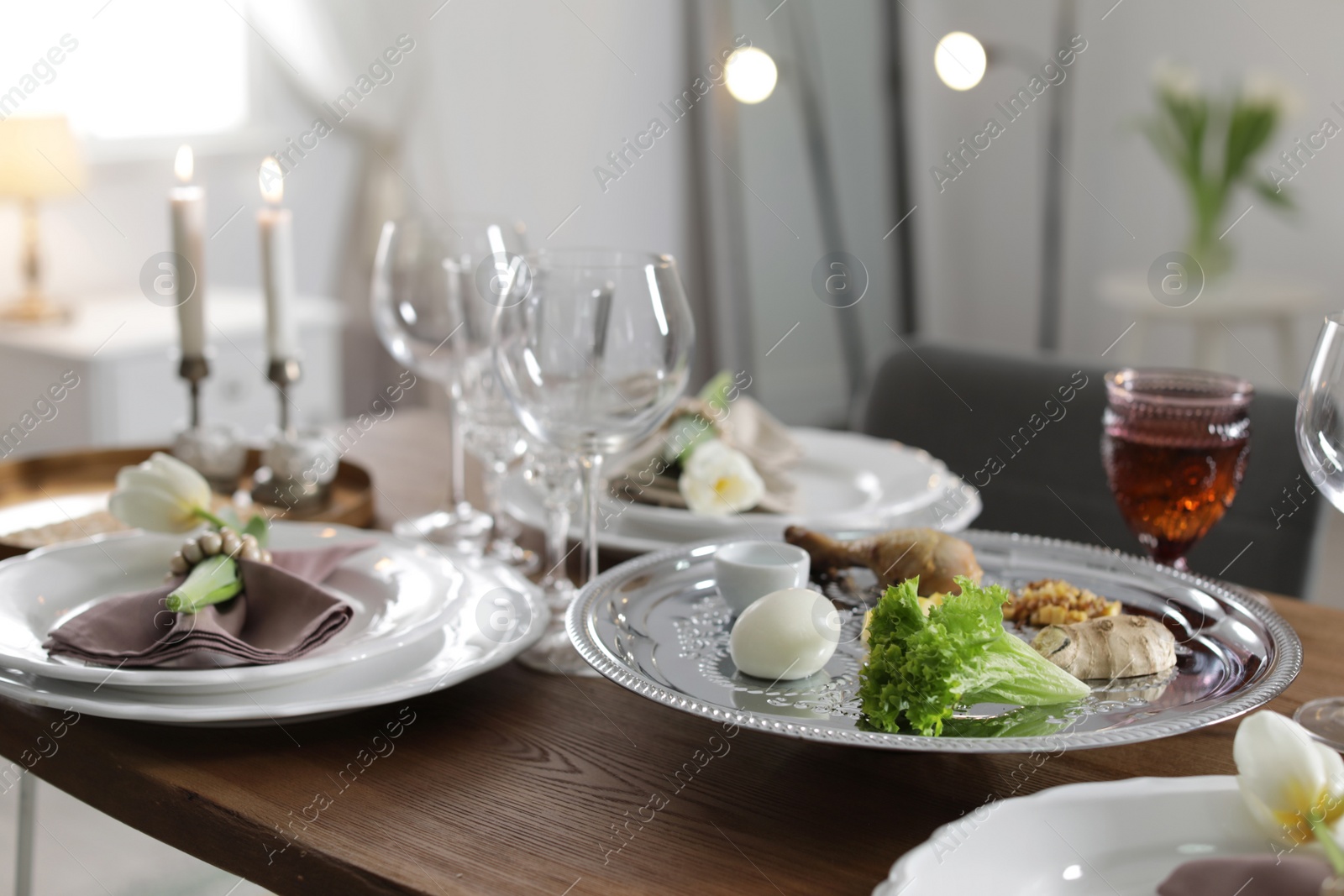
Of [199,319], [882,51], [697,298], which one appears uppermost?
[882,51]

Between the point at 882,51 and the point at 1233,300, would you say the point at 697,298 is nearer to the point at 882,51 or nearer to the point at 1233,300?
the point at 882,51

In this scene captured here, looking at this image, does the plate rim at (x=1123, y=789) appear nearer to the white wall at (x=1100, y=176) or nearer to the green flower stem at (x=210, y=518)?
the green flower stem at (x=210, y=518)

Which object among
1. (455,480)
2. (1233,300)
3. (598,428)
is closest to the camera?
(598,428)

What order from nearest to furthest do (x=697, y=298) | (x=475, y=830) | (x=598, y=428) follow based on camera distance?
(x=475, y=830) → (x=598, y=428) → (x=697, y=298)

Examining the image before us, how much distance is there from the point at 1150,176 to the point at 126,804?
3980mm

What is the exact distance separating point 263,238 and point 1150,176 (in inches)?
138

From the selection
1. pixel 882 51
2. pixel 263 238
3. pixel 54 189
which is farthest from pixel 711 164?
pixel 263 238

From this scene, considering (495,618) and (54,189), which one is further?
(54,189)

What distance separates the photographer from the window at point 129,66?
2.76m

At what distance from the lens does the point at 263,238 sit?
4.00ft

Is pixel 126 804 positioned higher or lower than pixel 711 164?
lower

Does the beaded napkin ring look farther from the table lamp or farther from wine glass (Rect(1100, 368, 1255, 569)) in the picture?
the table lamp

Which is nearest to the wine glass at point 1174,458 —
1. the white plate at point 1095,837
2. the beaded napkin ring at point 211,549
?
the white plate at point 1095,837

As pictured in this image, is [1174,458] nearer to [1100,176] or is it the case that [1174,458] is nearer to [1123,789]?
[1123,789]
